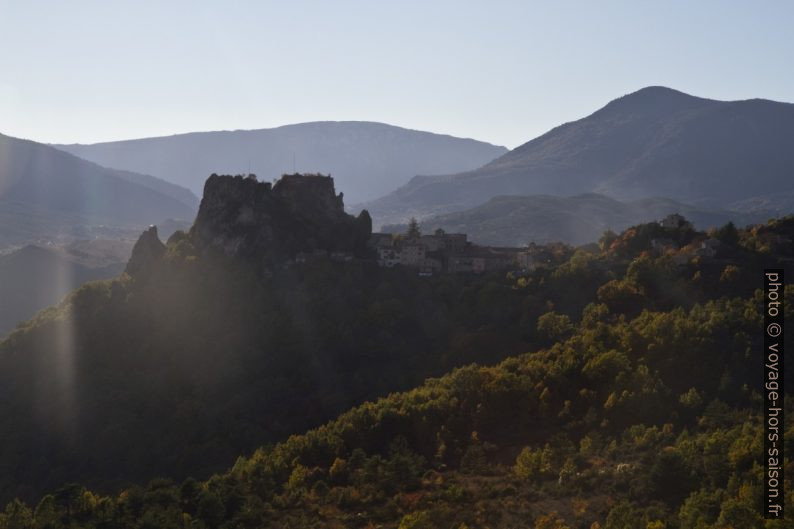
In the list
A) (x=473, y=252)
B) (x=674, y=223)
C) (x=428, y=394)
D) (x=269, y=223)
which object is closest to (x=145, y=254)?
(x=269, y=223)

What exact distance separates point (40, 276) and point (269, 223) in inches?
4229

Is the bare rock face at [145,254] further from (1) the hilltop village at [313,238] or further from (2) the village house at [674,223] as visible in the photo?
(2) the village house at [674,223]

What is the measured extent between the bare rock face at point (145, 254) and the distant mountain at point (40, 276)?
226 ft

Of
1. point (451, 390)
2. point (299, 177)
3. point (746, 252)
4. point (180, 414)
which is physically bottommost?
point (180, 414)

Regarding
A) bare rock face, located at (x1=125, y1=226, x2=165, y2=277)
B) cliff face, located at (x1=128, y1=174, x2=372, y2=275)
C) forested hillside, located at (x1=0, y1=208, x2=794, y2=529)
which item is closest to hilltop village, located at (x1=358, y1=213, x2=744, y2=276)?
forested hillside, located at (x1=0, y1=208, x2=794, y2=529)

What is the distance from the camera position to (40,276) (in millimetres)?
161125

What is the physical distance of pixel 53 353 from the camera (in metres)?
66.9

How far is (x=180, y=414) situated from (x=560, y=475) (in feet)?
108

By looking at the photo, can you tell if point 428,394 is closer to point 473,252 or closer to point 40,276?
point 473,252

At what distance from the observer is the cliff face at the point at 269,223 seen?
74.7 metres

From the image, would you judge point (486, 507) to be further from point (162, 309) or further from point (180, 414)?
point (162, 309)

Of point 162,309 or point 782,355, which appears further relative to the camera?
point 162,309

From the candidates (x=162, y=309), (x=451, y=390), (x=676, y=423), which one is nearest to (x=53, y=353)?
(x=162, y=309)

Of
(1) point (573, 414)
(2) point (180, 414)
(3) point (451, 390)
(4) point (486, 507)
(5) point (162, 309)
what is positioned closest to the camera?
(4) point (486, 507)
